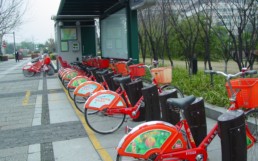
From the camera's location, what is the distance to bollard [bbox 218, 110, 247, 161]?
3.08 metres

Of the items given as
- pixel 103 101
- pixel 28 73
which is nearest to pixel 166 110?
pixel 103 101

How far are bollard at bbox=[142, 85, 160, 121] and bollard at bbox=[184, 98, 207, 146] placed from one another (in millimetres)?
1207

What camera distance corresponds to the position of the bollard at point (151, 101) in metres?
5.15

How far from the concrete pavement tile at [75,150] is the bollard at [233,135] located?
1874 mm

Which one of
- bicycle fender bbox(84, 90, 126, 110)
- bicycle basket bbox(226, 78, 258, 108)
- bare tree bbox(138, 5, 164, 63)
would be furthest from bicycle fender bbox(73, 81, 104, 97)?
bare tree bbox(138, 5, 164, 63)

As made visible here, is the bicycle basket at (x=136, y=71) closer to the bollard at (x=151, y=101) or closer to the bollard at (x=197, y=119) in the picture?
the bollard at (x=151, y=101)

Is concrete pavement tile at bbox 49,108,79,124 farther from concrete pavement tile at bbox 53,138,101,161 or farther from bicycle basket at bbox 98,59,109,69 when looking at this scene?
bicycle basket at bbox 98,59,109,69

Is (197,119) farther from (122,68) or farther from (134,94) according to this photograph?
(122,68)

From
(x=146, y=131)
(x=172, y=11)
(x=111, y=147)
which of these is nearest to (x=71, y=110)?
(x=111, y=147)

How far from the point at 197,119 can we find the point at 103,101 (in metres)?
1.89

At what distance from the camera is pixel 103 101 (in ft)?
17.8

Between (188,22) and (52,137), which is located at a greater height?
(188,22)

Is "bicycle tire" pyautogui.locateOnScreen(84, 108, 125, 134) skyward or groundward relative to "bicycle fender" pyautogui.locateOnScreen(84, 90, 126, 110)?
groundward

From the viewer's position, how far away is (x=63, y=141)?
524 centimetres
